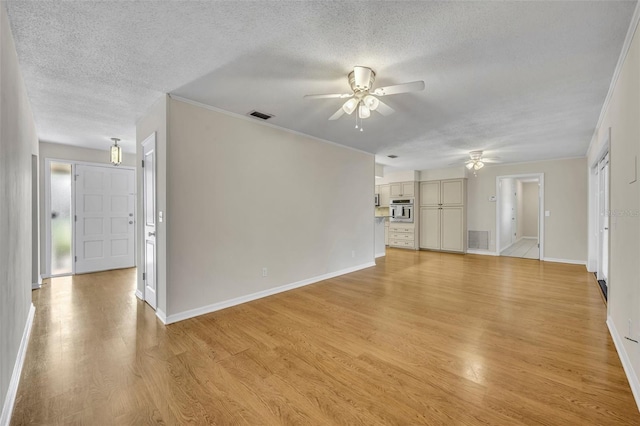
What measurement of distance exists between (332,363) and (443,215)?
698cm

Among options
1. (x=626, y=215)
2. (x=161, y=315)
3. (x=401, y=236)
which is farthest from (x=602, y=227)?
(x=161, y=315)

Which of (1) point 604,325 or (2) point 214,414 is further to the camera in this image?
(1) point 604,325

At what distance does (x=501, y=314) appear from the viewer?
10.6 ft

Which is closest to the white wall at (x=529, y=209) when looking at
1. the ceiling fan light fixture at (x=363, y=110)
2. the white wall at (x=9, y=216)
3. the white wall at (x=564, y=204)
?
the white wall at (x=564, y=204)

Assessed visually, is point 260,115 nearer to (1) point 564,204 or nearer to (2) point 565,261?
(1) point 564,204

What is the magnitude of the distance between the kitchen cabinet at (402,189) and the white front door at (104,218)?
7098 millimetres

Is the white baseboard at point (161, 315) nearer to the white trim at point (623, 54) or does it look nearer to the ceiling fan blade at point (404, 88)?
the ceiling fan blade at point (404, 88)

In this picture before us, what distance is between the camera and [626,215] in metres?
2.17

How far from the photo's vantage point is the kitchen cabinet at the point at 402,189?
8398 millimetres

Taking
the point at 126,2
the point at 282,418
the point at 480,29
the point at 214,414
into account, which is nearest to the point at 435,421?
the point at 282,418

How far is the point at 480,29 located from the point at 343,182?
3.53 m

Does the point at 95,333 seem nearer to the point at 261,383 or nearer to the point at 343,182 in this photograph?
the point at 261,383

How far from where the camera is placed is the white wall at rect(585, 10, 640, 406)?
6.10ft

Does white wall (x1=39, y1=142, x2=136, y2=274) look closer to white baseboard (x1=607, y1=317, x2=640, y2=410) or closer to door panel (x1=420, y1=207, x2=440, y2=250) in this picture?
white baseboard (x1=607, y1=317, x2=640, y2=410)
